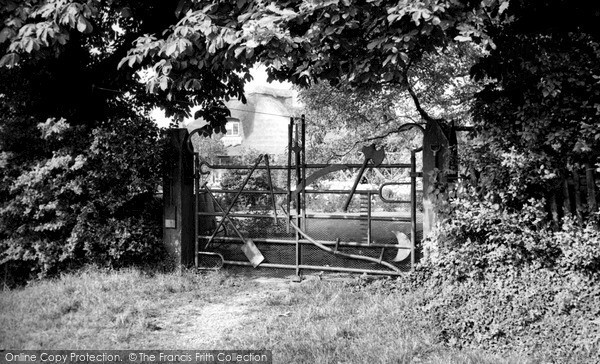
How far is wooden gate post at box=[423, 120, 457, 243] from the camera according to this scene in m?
6.57

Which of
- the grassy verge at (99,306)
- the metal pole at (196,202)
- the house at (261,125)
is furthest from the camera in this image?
the house at (261,125)

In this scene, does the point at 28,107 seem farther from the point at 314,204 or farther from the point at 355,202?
the point at 355,202

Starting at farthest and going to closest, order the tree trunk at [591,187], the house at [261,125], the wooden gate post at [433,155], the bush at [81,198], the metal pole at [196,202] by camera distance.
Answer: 1. the house at [261,125]
2. the metal pole at [196,202]
3. the bush at [81,198]
4. the wooden gate post at [433,155]
5. the tree trunk at [591,187]

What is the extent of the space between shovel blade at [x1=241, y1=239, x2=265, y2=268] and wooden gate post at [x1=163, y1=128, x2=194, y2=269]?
924 millimetres

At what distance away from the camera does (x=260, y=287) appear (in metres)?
7.45

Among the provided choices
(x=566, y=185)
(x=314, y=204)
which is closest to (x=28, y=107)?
(x=566, y=185)

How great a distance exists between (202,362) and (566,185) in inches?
149

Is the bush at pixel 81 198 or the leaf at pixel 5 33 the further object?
the bush at pixel 81 198

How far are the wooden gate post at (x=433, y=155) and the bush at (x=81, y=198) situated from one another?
3.77m

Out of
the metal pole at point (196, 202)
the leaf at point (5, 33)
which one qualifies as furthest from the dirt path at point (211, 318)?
the leaf at point (5, 33)

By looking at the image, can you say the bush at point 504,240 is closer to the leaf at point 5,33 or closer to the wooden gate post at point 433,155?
the wooden gate post at point 433,155

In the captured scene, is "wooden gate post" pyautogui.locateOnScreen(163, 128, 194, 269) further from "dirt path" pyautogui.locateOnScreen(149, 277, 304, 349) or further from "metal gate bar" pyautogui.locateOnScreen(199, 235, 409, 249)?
"dirt path" pyautogui.locateOnScreen(149, 277, 304, 349)

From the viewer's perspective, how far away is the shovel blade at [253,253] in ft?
26.2

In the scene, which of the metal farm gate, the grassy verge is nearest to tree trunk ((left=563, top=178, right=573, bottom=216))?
the metal farm gate
